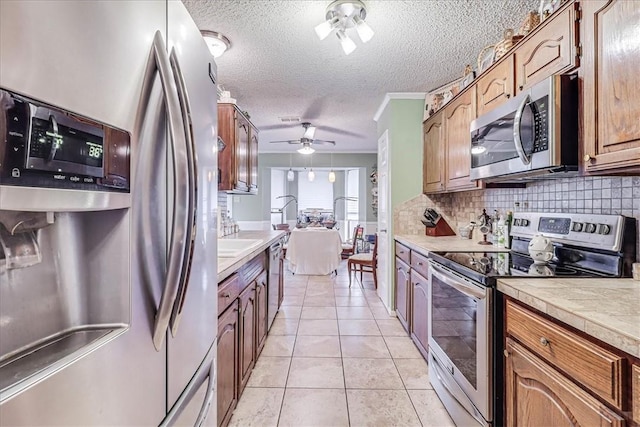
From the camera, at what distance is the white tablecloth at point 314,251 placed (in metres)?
5.71

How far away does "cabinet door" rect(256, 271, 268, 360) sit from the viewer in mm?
2492

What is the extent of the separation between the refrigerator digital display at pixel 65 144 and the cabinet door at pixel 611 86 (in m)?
1.56

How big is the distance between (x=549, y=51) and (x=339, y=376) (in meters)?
2.26

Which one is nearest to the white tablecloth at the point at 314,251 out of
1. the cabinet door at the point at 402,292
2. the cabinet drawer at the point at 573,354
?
the cabinet door at the point at 402,292

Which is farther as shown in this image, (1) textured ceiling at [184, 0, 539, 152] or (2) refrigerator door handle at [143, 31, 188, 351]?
(1) textured ceiling at [184, 0, 539, 152]

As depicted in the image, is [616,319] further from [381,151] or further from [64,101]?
[381,151]

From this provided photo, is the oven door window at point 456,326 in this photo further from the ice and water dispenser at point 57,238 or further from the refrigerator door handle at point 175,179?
the ice and water dispenser at point 57,238

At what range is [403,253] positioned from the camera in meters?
3.18

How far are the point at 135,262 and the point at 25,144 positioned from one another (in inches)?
12.1

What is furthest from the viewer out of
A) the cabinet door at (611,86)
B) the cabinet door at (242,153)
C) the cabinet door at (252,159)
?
the cabinet door at (252,159)

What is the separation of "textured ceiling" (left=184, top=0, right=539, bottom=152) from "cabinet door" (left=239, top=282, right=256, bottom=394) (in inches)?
68.3

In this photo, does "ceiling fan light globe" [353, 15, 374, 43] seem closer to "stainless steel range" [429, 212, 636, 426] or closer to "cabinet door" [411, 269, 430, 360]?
"stainless steel range" [429, 212, 636, 426]

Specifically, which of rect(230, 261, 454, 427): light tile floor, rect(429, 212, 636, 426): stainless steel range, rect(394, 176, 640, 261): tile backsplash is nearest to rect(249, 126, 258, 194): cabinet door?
rect(230, 261, 454, 427): light tile floor

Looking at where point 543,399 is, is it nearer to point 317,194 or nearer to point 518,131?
point 518,131
